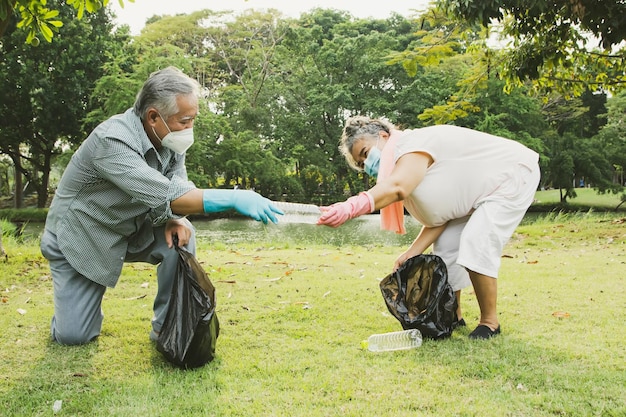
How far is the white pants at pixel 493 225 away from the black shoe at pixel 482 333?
1.03 feet

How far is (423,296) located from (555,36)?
194 inches

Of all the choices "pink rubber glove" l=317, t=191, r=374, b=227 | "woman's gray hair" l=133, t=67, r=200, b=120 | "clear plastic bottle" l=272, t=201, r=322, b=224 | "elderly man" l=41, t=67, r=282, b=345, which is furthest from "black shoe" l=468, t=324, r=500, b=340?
"woman's gray hair" l=133, t=67, r=200, b=120

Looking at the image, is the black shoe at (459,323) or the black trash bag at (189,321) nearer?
the black trash bag at (189,321)

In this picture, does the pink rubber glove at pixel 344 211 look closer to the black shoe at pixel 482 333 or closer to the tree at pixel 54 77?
the black shoe at pixel 482 333

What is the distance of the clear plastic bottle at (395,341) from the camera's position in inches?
114

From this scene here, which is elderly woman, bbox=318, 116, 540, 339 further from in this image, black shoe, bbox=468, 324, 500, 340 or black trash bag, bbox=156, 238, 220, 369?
black trash bag, bbox=156, 238, 220, 369

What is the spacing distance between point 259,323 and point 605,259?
164 inches

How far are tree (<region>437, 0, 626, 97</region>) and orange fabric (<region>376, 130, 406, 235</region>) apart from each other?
2.29 meters

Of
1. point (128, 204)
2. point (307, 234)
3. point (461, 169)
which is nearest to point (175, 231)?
point (128, 204)

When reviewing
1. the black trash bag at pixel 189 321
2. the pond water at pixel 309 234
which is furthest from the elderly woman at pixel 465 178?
the pond water at pixel 309 234

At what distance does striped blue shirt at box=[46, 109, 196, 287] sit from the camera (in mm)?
2617

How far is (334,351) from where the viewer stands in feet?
9.45

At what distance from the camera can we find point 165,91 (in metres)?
2.71

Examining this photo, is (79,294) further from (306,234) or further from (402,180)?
(306,234)
